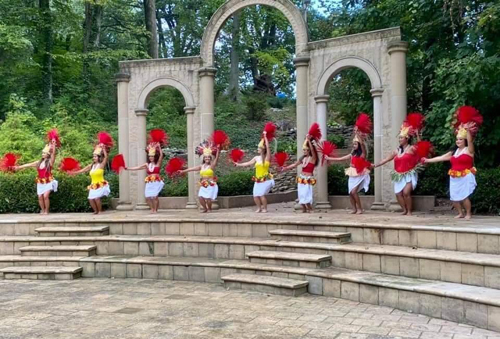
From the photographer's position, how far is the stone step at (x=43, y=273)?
29.2 ft

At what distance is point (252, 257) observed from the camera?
8.32 metres

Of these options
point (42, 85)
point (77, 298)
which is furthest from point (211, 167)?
point (42, 85)

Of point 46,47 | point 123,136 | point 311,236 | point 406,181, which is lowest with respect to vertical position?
point 311,236

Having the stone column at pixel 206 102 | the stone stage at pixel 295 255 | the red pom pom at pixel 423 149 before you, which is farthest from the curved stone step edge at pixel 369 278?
the stone column at pixel 206 102

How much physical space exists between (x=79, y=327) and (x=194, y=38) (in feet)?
95.8

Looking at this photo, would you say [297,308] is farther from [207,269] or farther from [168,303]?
[207,269]

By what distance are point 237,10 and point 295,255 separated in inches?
280

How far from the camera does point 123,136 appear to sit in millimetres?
13422

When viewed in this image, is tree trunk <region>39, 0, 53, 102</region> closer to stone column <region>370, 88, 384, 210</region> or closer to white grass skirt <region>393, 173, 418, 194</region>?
stone column <region>370, 88, 384, 210</region>

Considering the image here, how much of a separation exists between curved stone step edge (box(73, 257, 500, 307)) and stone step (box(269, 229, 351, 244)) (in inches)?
30.1

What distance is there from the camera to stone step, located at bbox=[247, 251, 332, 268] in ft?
25.1

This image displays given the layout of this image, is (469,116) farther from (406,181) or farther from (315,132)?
(315,132)

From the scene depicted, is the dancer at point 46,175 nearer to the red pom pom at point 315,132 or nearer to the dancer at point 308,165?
the dancer at point 308,165

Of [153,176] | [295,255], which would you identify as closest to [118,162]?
[153,176]
